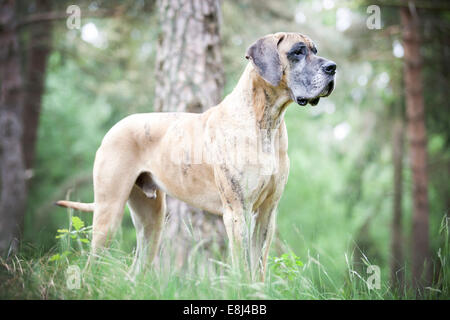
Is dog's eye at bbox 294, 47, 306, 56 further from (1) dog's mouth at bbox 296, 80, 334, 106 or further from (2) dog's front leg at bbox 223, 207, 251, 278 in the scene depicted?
(2) dog's front leg at bbox 223, 207, 251, 278

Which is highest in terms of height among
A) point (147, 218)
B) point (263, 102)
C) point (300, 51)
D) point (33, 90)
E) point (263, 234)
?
point (33, 90)

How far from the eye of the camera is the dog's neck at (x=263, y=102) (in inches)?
133

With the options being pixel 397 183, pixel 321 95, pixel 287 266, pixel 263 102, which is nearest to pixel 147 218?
pixel 287 266

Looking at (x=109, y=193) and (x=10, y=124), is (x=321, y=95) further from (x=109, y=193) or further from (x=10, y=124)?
(x=10, y=124)

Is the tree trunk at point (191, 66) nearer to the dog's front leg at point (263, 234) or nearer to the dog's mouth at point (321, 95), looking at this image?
the dog's front leg at point (263, 234)

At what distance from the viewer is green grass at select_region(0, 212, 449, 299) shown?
297cm

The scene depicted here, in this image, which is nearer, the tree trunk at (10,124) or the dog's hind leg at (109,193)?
the dog's hind leg at (109,193)

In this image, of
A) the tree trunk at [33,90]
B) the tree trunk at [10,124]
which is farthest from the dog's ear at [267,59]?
the tree trunk at [33,90]

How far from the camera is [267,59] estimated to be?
3.26 meters

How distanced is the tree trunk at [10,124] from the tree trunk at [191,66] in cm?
539

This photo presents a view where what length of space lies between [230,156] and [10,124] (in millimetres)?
7898

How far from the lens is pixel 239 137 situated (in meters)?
3.35
